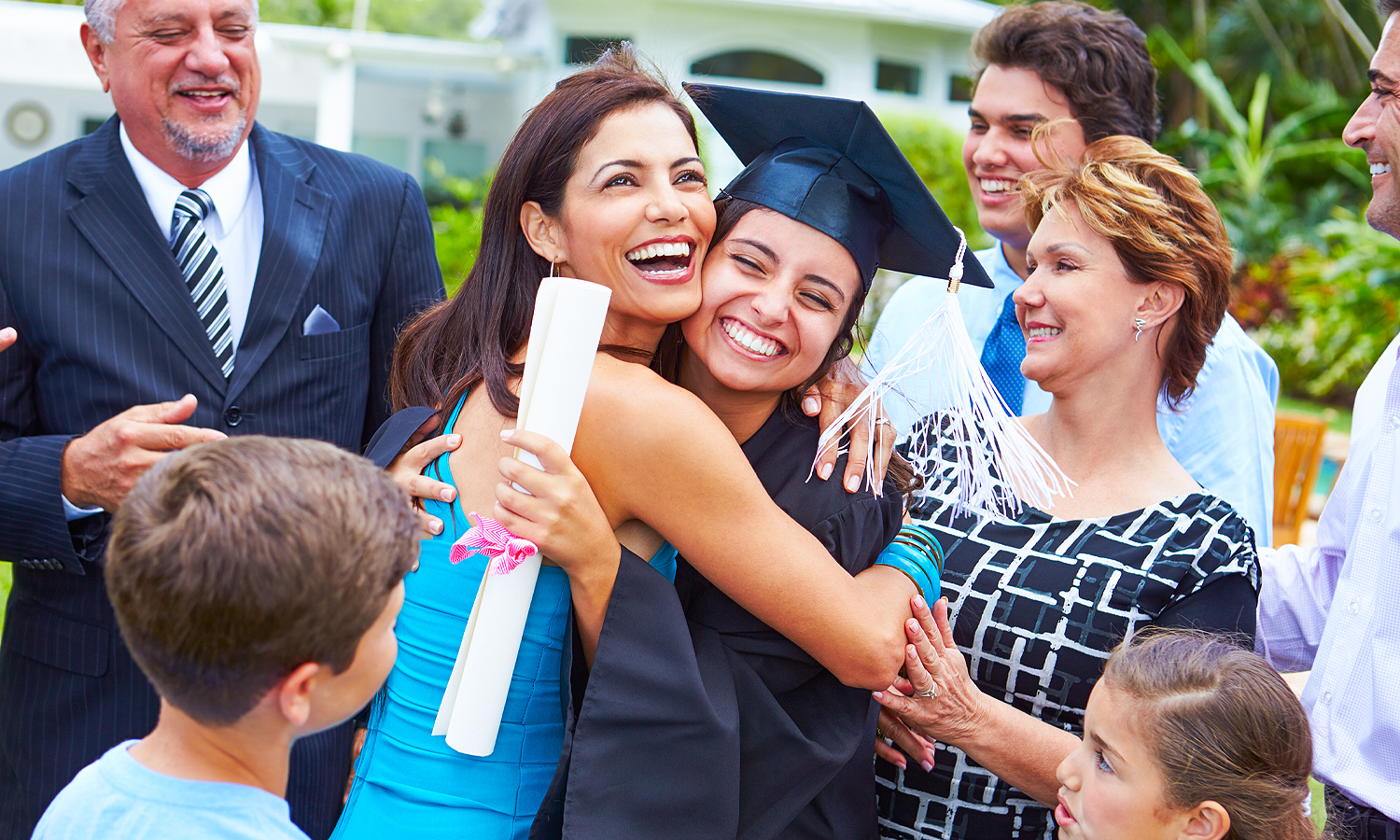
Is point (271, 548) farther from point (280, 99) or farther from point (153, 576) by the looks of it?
point (280, 99)

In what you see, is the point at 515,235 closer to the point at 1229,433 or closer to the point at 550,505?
the point at 550,505

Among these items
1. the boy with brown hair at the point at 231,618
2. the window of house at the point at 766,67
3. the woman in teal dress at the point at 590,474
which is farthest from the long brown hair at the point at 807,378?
the window of house at the point at 766,67

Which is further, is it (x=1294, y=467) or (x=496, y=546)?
(x=1294, y=467)

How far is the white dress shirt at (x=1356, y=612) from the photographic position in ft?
7.56

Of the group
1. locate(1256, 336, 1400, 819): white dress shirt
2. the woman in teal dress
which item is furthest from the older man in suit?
locate(1256, 336, 1400, 819): white dress shirt

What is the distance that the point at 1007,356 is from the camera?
140 inches

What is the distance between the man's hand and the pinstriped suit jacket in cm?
8

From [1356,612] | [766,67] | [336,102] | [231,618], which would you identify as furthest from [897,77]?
[231,618]

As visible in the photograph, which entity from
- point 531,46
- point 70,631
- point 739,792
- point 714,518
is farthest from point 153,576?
point 531,46

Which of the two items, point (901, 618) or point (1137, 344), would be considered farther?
point (1137, 344)

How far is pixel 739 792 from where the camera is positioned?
1.97 m

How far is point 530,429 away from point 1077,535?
4.51ft

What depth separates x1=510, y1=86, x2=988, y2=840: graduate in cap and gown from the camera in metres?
1.86

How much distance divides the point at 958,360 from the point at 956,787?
0.94 metres
